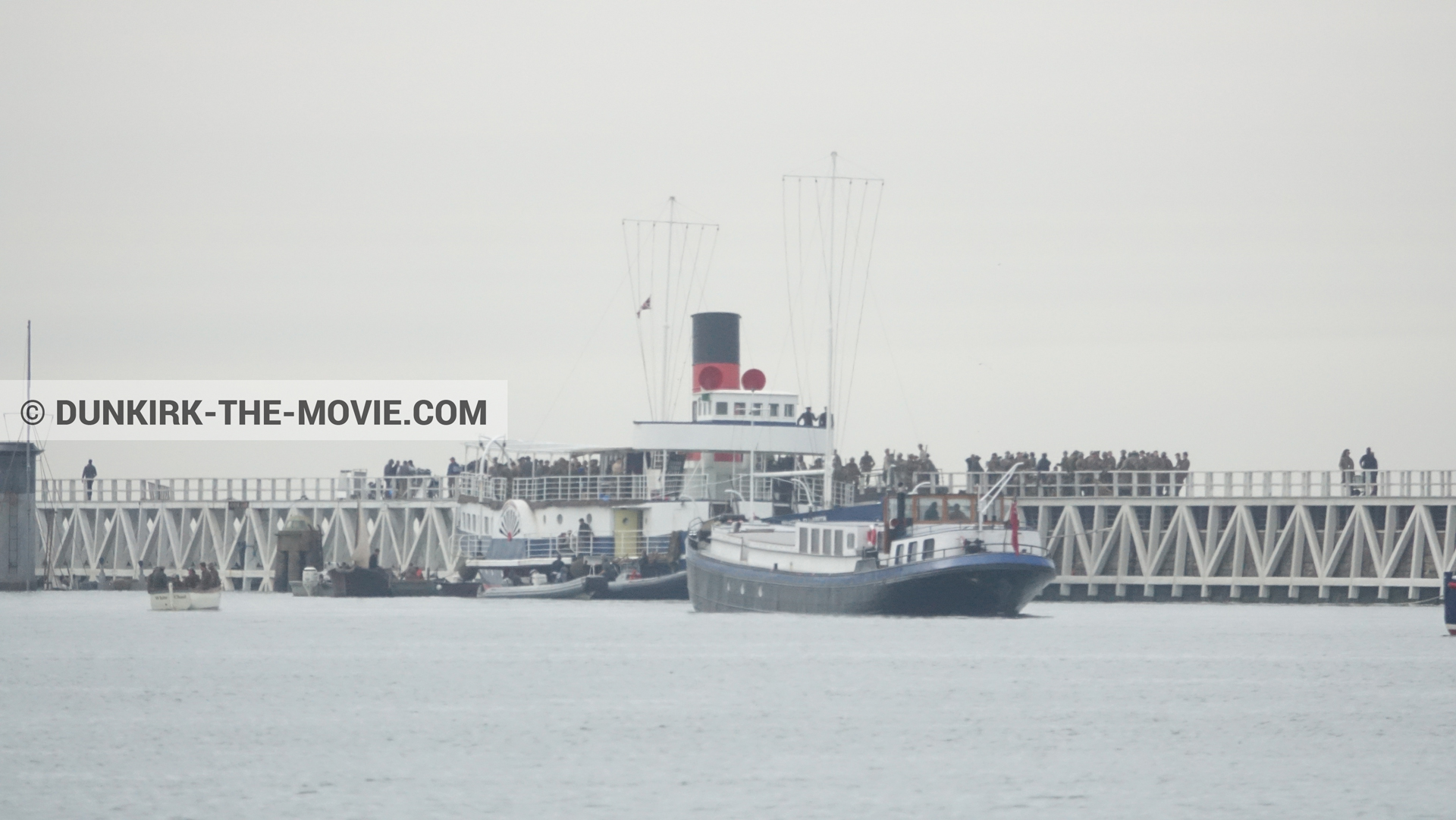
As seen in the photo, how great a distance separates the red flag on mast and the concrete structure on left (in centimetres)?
5874

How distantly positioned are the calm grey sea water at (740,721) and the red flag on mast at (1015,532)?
273 centimetres

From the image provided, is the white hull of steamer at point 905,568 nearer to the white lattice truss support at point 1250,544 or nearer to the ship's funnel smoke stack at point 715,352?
the white lattice truss support at point 1250,544

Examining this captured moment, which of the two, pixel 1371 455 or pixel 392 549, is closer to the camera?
Answer: pixel 1371 455

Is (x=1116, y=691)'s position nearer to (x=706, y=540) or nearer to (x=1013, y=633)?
(x=1013, y=633)

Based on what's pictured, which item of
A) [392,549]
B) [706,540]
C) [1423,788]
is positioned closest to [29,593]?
[392,549]

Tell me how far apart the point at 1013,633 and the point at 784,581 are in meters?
7.77

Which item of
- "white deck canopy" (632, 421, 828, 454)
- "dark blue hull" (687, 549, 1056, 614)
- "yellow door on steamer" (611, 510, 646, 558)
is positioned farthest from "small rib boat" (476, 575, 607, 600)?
"dark blue hull" (687, 549, 1056, 614)

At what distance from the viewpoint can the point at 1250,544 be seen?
90.6 m

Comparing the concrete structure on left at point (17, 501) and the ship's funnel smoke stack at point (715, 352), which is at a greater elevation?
the ship's funnel smoke stack at point (715, 352)

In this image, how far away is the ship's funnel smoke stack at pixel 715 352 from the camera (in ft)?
320

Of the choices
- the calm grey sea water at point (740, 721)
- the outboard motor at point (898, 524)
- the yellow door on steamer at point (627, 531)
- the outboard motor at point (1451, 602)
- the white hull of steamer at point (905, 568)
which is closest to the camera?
the calm grey sea water at point (740, 721)

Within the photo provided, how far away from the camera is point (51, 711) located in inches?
2008

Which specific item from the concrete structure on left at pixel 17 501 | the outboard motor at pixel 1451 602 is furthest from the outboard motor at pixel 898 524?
the concrete structure on left at pixel 17 501

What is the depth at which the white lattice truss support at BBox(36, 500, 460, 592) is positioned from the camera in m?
126
